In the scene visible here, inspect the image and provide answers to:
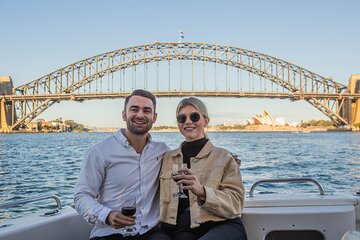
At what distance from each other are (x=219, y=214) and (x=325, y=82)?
204ft

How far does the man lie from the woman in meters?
0.08

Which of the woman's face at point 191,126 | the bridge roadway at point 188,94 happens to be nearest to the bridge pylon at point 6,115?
the bridge roadway at point 188,94

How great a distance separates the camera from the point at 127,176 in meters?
2.34

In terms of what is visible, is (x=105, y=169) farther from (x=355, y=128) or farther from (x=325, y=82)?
(x=325, y=82)

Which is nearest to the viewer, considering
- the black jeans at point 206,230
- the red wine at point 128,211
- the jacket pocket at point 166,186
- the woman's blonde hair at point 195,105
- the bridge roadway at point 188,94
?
the red wine at point 128,211

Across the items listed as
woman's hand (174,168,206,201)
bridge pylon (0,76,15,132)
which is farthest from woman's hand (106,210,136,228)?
bridge pylon (0,76,15,132)

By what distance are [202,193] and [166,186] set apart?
11.9 inches

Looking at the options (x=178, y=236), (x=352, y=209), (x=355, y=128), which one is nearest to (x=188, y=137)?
(x=178, y=236)

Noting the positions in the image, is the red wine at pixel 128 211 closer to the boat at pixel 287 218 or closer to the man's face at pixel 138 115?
the man's face at pixel 138 115

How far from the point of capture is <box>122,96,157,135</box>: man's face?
240cm

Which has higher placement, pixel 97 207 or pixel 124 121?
pixel 124 121

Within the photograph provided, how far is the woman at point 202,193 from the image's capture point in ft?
7.30

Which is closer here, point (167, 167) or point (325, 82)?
point (167, 167)

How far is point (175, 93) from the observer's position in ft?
149
